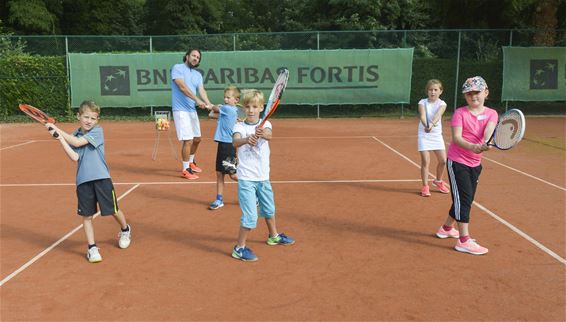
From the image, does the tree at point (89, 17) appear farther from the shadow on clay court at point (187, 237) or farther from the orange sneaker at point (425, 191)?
the orange sneaker at point (425, 191)

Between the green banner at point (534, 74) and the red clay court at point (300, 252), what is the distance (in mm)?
8837

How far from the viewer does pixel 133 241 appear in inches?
208

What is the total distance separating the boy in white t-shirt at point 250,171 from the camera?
446cm

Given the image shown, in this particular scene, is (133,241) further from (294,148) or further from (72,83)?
(72,83)

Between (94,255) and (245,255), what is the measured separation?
1398 millimetres

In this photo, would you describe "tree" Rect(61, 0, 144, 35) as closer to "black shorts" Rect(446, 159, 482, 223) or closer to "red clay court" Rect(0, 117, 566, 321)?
"red clay court" Rect(0, 117, 566, 321)

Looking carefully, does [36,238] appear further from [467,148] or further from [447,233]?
[467,148]

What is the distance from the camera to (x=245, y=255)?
15.3ft

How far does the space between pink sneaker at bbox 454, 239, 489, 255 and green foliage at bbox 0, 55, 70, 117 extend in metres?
15.8

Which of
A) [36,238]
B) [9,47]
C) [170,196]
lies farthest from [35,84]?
[36,238]

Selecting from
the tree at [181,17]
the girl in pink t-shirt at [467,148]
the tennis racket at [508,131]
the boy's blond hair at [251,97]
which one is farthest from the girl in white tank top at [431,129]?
the tree at [181,17]

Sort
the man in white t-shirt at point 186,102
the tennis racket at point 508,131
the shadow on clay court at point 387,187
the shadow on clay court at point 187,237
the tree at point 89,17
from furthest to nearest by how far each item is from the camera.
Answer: the tree at point 89,17 → the man in white t-shirt at point 186,102 → the shadow on clay court at point 387,187 → the shadow on clay court at point 187,237 → the tennis racket at point 508,131

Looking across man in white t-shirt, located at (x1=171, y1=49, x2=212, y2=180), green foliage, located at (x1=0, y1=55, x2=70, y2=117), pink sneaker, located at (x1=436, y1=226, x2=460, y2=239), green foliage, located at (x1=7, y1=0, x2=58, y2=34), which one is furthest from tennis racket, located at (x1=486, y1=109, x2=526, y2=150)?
green foliage, located at (x1=7, y1=0, x2=58, y2=34)

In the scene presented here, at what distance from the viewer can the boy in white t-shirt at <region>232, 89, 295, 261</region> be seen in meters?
4.46
